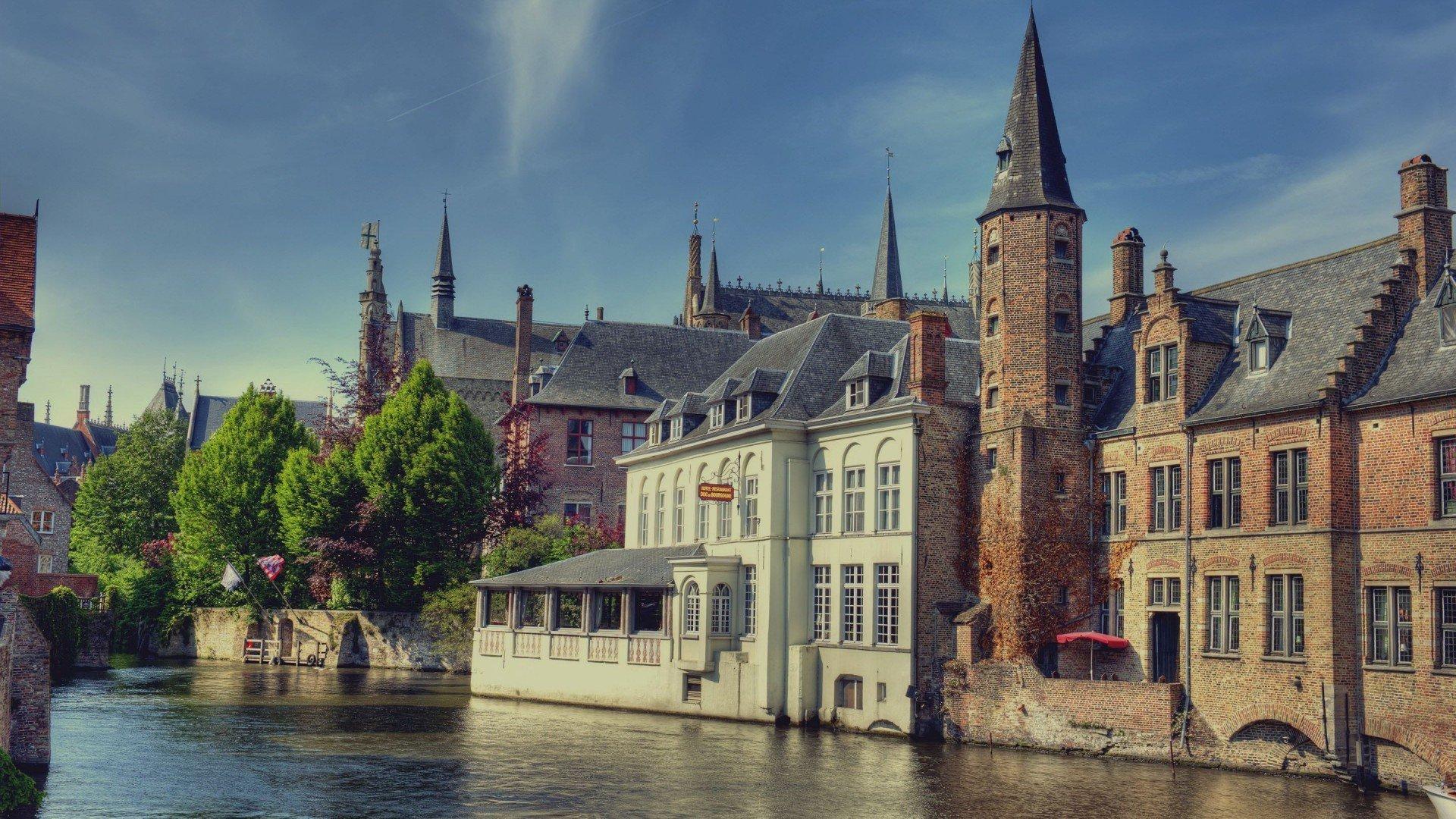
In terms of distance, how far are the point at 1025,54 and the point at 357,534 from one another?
38.8 metres

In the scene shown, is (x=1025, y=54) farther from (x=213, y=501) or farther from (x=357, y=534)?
(x=213, y=501)

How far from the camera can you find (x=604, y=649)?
163 feet

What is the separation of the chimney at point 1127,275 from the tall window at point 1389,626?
13.9 m

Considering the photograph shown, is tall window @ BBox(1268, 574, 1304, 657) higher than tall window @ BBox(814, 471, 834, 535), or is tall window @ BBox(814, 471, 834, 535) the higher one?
tall window @ BBox(814, 471, 834, 535)

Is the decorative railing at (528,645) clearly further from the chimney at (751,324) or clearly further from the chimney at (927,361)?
the chimney at (751,324)

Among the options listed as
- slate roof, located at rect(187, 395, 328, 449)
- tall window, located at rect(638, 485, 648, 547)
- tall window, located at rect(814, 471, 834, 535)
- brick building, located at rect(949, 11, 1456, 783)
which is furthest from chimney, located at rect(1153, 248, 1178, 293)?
slate roof, located at rect(187, 395, 328, 449)

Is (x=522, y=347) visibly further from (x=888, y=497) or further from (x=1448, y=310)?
(x=1448, y=310)

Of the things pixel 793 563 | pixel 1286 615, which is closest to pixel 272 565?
pixel 793 563

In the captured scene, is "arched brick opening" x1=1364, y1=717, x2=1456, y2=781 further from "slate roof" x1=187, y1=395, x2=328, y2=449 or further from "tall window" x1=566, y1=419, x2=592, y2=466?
"slate roof" x1=187, y1=395, x2=328, y2=449

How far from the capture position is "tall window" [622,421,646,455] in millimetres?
74844

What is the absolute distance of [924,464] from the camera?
4244 centimetres

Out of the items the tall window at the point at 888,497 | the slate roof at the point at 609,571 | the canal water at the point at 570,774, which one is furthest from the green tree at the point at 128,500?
the tall window at the point at 888,497

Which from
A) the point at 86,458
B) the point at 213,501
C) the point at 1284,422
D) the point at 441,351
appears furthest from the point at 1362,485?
the point at 86,458

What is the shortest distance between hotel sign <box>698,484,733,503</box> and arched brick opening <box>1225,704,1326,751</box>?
1796cm
